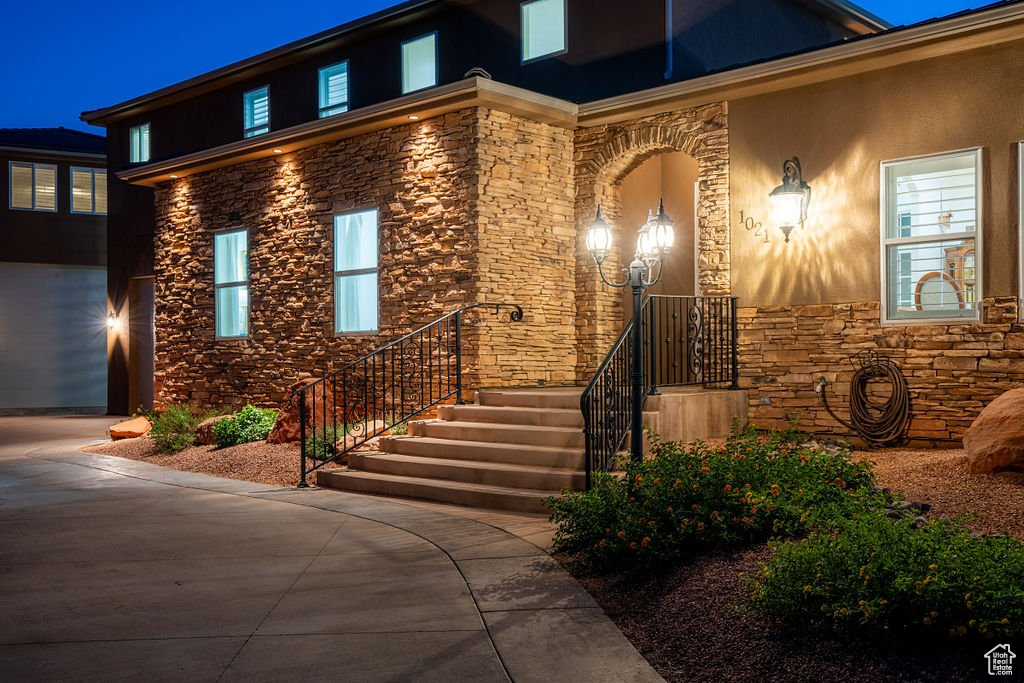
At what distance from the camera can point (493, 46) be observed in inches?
524

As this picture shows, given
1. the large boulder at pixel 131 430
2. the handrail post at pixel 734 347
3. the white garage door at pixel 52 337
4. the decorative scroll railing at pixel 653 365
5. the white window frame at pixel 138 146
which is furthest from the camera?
the white garage door at pixel 52 337

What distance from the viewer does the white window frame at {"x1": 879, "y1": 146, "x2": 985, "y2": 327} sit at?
8633mm

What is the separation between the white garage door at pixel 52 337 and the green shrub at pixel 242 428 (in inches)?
542

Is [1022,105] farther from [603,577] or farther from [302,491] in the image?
[302,491]

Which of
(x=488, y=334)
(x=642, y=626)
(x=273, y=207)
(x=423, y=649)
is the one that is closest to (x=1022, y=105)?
(x=488, y=334)

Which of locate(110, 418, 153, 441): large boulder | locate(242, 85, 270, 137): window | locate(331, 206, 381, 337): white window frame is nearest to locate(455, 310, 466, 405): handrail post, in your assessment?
locate(331, 206, 381, 337): white window frame

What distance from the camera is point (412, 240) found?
11.6 m

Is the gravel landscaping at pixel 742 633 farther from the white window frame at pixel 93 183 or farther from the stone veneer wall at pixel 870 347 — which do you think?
the white window frame at pixel 93 183

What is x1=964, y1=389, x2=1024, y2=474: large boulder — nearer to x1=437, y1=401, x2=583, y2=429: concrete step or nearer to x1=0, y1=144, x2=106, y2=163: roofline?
x1=437, y1=401, x2=583, y2=429: concrete step

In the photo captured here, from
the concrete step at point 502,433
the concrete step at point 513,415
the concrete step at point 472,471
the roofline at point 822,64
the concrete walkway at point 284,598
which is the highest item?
the roofline at point 822,64

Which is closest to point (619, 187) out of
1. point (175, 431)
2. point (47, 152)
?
point (175, 431)

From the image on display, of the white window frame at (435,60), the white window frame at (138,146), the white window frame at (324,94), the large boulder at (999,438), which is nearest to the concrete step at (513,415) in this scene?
the large boulder at (999,438)

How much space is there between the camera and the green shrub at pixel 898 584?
361 centimetres

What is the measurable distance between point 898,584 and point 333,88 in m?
13.8
